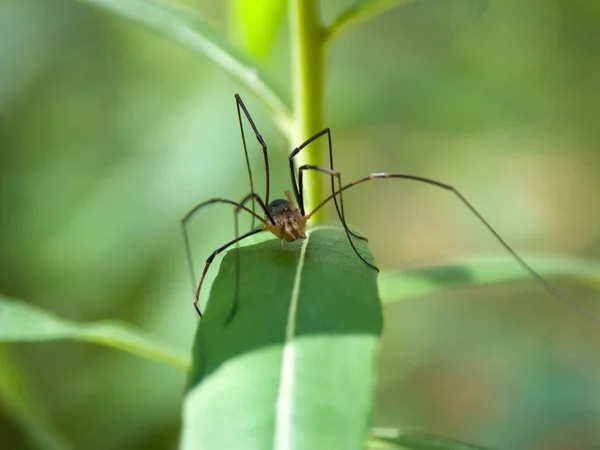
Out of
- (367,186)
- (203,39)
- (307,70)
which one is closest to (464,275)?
(307,70)

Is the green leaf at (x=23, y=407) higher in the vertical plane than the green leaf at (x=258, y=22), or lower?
lower

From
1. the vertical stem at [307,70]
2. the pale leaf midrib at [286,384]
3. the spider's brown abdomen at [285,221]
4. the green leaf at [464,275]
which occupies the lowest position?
the pale leaf midrib at [286,384]

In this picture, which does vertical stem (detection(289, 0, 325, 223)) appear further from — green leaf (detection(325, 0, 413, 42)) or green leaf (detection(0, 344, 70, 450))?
green leaf (detection(0, 344, 70, 450))

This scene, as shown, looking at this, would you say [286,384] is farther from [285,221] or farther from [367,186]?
[367,186]

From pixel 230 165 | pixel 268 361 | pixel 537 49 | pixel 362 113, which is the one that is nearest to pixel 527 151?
pixel 537 49

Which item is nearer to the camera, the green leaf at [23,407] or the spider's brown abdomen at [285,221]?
the spider's brown abdomen at [285,221]

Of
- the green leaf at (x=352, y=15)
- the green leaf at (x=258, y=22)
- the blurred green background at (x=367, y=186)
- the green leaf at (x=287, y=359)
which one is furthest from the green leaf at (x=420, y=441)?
the blurred green background at (x=367, y=186)

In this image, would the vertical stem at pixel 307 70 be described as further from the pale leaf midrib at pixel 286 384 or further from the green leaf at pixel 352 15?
the pale leaf midrib at pixel 286 384

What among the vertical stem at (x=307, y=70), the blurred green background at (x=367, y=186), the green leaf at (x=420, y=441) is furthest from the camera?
the blurred green background at (x=367, y=186)
